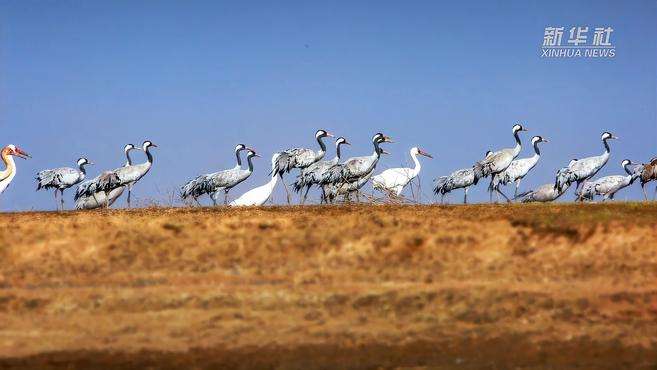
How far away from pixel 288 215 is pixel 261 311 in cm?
426

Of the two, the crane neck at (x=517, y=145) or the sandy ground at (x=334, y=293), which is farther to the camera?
the crane neck at (x=517, y=145)

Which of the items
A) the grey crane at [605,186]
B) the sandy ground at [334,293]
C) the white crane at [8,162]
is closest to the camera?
the sandy ground at [334,293]

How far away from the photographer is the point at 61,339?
8281mm

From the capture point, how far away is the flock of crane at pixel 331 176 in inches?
1017

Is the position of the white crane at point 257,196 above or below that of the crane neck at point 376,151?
below

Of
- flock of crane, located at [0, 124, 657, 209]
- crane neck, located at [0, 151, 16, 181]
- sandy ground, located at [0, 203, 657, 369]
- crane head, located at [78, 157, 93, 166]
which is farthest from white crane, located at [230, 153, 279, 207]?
sandy ground, located at [0, 203, 657, 369]

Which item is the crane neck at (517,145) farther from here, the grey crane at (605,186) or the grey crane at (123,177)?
the grey crane at (123,177)

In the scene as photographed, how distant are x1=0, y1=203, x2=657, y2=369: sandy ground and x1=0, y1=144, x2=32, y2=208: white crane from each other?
1299 cm

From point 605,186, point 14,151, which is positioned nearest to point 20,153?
point 14,151

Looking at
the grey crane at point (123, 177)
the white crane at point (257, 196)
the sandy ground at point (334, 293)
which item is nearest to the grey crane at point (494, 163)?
the white crane at point (257, 196)

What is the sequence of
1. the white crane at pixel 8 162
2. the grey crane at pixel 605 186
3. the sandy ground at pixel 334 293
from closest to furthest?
the sandy ground at pixel 334 293, the white crane at pixel 8 162, the grey crane at pixel 605 186

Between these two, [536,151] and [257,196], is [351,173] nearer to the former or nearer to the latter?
[257,196]

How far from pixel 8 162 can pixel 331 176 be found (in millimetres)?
8673

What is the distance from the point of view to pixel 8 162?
26969 mm
